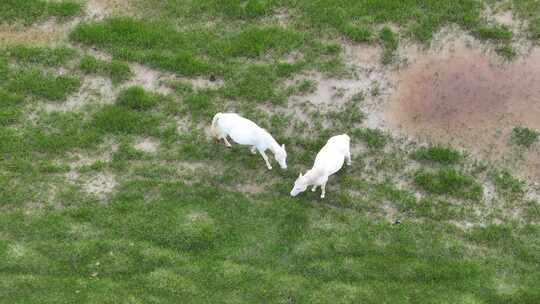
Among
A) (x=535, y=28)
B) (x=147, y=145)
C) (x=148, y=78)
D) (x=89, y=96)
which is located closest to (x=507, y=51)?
(x=535, y=28)

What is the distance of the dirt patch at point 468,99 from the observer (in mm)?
20203

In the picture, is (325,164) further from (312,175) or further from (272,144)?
(272,144)

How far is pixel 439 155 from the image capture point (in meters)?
19.7

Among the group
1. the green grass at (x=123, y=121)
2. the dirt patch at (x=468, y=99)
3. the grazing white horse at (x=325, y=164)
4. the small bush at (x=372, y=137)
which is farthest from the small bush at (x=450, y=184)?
the green grass at (x=123, y=121)

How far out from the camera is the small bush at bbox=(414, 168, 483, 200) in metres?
19.0

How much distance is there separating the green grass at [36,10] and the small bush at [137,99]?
4498 millimetres

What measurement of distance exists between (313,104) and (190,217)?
5458mm

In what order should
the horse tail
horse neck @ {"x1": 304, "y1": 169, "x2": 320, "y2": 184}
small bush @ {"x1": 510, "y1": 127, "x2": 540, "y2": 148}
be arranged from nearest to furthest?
horse neck @ {"x1": 304, "y1": 169, "x2": 320, "y2": 184}
the horse tail
small bush @ {"x1": 510, "y1": 127, "x2": 540, "y2": 148}

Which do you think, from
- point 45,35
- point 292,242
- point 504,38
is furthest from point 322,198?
point 45,35

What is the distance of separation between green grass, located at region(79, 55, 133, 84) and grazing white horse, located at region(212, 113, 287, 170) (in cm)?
432

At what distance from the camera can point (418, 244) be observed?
712 inches

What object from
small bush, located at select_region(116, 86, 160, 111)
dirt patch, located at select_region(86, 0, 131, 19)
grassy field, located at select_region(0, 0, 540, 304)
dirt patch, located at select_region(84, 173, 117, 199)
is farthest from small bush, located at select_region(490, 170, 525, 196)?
dirt patch, located at select_region(86, 0, 131, 19)

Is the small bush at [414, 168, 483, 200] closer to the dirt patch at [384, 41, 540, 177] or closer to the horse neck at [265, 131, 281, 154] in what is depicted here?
the dirt patch at [384, 41, 540, 177]

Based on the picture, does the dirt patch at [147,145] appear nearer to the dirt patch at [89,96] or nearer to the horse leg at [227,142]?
the dirt patch at [89,96]
